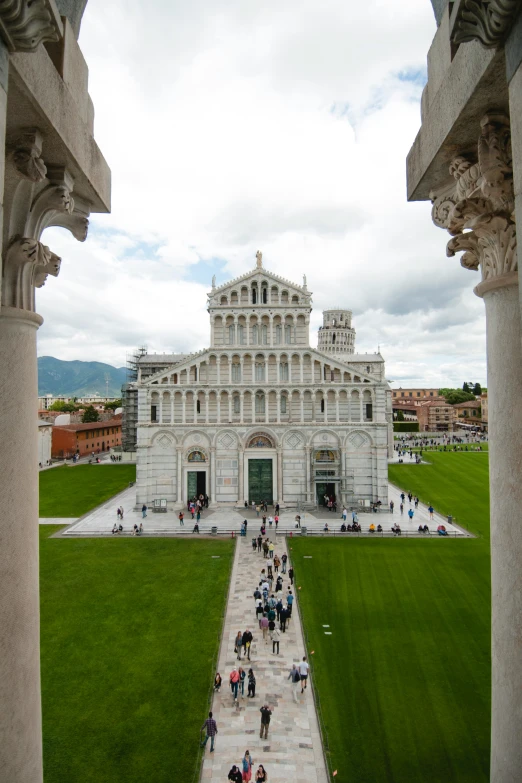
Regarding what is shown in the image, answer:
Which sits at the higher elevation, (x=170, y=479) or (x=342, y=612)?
(x=170, y=479)

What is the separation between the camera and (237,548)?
31156 millimetres

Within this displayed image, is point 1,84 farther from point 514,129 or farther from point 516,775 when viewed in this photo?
point 516,775

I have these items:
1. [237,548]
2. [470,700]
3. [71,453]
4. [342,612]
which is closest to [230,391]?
[237,548]

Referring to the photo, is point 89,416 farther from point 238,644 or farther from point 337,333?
point 238,644

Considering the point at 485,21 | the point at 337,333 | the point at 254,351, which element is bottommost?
the point at 485,21

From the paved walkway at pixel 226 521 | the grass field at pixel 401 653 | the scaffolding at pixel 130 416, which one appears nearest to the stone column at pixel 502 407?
the grass field at pixel 401 653

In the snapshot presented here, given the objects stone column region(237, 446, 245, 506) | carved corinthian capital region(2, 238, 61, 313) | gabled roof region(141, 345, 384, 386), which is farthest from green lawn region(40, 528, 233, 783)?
gabled roof region(141, 345, 384, 386)

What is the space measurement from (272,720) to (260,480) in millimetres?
28001

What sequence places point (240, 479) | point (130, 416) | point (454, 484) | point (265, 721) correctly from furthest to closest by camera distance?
point (130, 416)
point (454, 484)
point (240, 479)
point (265, 721)

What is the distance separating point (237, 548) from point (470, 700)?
60.5ft

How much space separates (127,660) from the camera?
16906mm

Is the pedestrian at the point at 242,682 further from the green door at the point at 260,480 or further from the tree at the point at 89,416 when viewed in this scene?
the tree at the point at 89,416

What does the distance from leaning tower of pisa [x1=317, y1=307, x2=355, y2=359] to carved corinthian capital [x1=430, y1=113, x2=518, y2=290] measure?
340 ft

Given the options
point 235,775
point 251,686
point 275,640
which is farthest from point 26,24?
point 275,640
